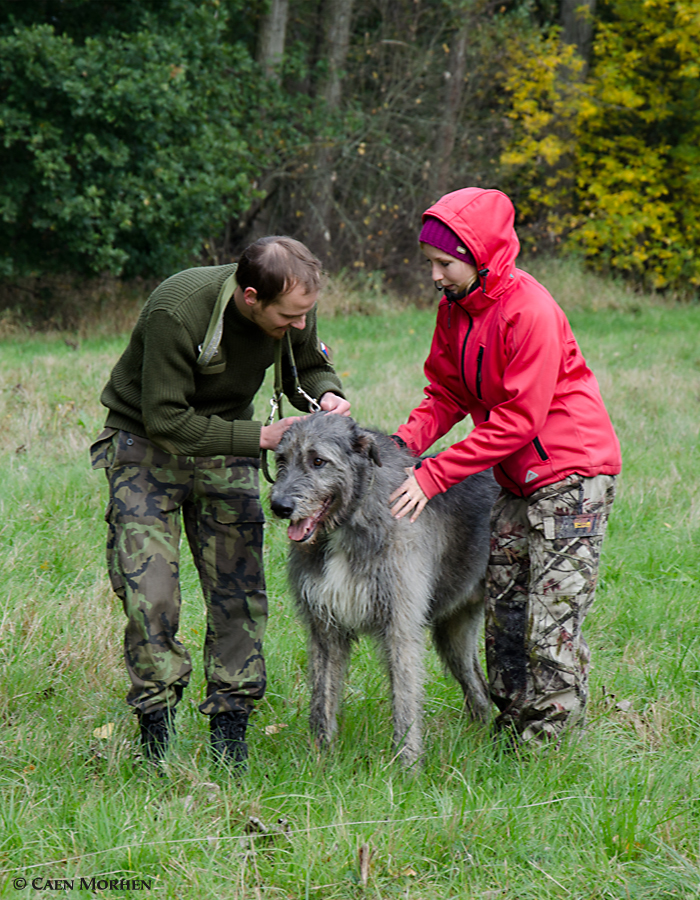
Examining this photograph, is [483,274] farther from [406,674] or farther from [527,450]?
[406,674]

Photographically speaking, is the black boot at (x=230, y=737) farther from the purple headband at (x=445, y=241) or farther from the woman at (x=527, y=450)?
the purple headband at (x=445, y=241)

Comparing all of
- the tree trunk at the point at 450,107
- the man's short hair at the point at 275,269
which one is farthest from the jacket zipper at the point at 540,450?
the tree trunk at the point at 450,107

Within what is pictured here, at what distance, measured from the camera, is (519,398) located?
3305mm

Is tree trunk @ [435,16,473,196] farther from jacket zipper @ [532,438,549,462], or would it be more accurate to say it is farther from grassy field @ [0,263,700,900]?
jacket zipper @ [532,438,549,462]

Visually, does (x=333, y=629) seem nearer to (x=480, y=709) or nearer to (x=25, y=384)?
(x=480, y=709)

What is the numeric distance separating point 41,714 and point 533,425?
95.7 inches

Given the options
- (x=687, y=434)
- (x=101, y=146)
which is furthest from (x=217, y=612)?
(x=101, y=146)

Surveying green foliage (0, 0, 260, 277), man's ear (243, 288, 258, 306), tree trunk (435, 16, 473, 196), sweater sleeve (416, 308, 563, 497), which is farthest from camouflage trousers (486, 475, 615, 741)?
tree trunk (435, 16, 473, 196)

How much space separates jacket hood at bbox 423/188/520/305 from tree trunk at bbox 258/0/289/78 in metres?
14.8

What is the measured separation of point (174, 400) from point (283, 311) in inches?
21.3

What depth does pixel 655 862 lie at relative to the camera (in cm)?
288

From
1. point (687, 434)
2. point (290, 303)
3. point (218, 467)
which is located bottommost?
point (687, 434)

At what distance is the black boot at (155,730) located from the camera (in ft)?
11.5
